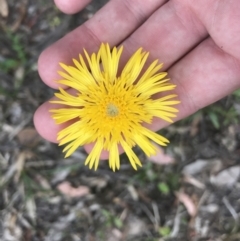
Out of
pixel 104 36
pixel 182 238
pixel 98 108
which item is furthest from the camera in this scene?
pixel 182 238

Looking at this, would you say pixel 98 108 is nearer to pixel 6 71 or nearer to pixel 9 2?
pixel 6 71

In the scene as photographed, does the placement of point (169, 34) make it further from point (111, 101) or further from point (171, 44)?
point (111, 101)

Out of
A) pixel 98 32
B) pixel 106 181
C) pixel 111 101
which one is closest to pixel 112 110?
pixel 111 101

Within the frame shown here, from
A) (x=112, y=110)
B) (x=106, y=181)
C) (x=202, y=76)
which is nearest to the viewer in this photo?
(x=112, y=110)

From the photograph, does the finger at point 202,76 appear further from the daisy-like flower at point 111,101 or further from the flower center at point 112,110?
the flower center at point 112,110

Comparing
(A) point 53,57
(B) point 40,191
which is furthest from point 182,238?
(A) point 53,57

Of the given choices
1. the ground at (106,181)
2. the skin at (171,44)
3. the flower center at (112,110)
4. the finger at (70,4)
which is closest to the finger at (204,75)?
the skin at (171,44)

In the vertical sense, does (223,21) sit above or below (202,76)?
above

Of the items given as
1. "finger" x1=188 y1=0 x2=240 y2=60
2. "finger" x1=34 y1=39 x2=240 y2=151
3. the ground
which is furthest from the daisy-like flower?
the ground
